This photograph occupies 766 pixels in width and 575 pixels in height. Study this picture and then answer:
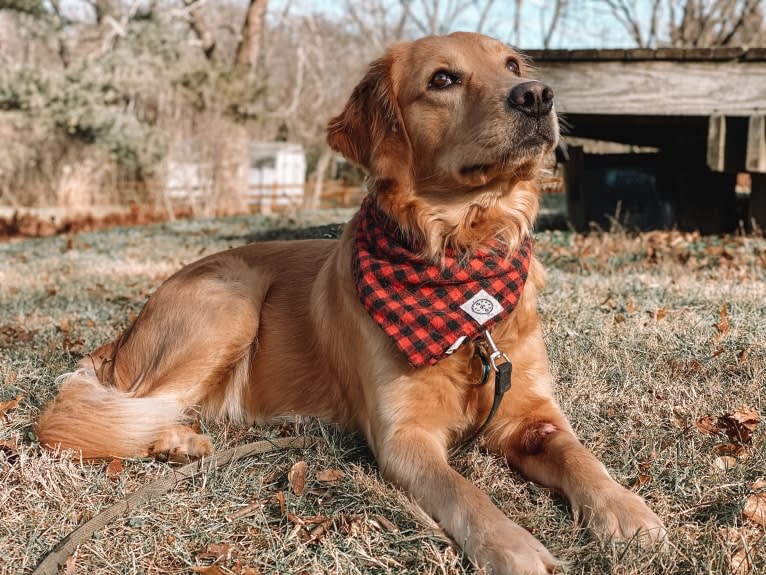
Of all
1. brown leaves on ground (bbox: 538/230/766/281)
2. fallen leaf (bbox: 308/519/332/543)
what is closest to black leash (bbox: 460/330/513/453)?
fallen leaf (bbox: 308/519/332/543)

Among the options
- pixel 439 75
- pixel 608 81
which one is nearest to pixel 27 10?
pixel 608 81

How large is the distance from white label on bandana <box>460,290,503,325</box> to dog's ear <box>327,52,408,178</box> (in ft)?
1.80

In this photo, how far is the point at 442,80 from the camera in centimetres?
257

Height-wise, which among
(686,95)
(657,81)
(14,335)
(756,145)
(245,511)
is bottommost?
(14,335)

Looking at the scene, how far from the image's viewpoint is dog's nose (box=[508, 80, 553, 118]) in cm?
233

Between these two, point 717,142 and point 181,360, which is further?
point 717,142

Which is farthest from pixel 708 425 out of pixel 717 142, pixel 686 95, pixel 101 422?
pixel 686 95

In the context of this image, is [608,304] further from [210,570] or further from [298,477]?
[210,570]

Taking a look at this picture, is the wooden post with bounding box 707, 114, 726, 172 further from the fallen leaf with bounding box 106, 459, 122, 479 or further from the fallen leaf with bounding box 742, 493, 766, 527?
the fallen leaf with bounding box 106, 459, 122, 479

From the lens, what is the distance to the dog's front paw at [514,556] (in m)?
1.65

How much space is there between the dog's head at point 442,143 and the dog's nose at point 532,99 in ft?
0.07

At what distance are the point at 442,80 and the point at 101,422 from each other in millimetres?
1696

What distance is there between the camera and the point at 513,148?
2.35 meters

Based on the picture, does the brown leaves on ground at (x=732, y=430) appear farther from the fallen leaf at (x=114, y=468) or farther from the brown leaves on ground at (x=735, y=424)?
the fallen leaf at (x=114, y=468)
